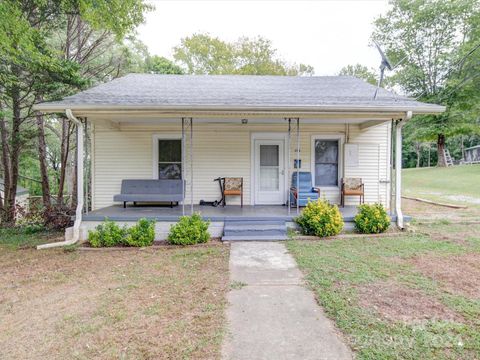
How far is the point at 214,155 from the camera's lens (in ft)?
26.8

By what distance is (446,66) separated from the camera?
69.9ft

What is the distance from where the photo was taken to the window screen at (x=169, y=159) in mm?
8203

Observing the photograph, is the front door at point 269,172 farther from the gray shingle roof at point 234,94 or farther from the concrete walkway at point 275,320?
the concrete walkway at point 275,320

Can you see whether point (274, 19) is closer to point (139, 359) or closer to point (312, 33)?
point (312, 33)

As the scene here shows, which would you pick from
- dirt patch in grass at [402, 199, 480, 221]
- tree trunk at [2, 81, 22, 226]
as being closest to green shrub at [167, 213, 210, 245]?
tree trunk at [2, 81, 22, 226]

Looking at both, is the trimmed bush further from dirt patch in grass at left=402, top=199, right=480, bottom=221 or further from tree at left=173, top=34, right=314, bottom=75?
tree at left=173, top=34, right=314, bottom=75

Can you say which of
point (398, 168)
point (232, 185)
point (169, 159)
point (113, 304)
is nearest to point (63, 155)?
point (169, 159)

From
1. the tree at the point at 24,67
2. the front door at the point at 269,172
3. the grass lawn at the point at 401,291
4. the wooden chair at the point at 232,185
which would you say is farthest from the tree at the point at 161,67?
the grass lawn at the point at 401,291

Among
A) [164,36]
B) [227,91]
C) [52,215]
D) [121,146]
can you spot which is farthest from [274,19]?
[52,215]

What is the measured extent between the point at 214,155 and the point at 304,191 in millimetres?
2539

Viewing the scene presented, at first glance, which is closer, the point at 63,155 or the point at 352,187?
the point at 352,187

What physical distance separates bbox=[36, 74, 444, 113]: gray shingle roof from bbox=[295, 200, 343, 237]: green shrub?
6.48ft

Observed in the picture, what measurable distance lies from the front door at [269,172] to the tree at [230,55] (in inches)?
590

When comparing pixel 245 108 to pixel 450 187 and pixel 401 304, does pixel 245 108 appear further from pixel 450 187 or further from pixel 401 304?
pixel 450 187
